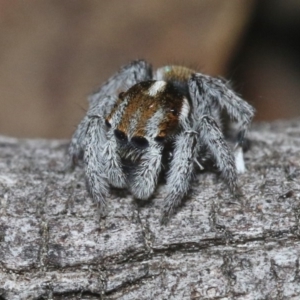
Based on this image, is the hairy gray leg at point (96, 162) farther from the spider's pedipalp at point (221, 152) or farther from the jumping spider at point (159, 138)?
the spider's pedipalp at point (221, 152)

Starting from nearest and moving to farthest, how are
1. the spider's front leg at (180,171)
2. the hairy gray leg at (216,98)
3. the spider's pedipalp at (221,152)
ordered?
the spider's front leg at (180,171)
the spider's pedipalp at (221,152)
the hairy gray leg at (216,98)

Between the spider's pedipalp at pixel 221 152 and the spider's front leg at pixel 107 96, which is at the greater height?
the spider's front leg at pixel 107 96

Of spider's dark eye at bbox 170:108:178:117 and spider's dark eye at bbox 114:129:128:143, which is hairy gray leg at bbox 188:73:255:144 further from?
spider's dark eye at bbox 114:129:128:143

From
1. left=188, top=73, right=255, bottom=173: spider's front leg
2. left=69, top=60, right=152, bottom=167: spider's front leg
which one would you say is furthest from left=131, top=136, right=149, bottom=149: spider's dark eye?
left=188, top=73, right=255, bottom=173: spider's front leg

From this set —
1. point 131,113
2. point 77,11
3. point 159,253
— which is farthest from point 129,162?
point 77,11

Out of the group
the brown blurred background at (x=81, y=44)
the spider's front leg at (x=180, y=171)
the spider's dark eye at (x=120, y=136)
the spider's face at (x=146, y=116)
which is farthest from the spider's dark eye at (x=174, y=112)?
the brown blurred background at (x=81, y=44)

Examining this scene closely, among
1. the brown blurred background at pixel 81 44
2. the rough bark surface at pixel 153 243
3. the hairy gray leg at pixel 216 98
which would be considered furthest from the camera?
the brown blurred background at pixel 81 44

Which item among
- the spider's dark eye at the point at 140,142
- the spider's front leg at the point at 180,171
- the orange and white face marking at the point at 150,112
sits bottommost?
the spider's front leg at the point at 180,171
